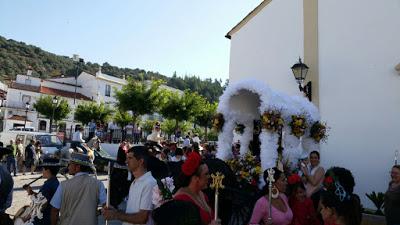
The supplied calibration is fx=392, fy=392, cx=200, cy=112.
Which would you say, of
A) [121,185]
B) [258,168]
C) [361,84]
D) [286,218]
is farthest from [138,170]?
[361,84]

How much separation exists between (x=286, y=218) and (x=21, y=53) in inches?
4014

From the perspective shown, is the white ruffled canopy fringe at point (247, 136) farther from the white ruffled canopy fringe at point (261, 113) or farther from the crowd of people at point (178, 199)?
the crowd of people at point (178, 199)

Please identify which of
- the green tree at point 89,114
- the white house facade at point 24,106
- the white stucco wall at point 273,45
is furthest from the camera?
the white house facade at point 24,106

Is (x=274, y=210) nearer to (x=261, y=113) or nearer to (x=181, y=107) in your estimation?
(x=261, y=113)

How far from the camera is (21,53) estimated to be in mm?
95125

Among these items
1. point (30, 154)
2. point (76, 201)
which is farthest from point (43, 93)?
point (76, 201)

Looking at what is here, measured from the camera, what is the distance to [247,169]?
27.1 ft

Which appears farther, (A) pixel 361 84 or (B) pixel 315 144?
(A) pixel 361 84

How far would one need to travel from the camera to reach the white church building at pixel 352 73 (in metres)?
10.0

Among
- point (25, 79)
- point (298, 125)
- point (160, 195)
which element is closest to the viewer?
point (160, 195)

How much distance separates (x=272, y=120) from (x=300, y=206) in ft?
9.57

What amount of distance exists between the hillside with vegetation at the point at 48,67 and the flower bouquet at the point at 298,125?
2956 inches

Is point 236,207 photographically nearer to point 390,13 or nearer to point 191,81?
point 390,13

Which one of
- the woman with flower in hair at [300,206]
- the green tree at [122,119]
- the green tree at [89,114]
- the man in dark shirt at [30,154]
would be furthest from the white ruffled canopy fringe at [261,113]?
the green tree at [89,114]
